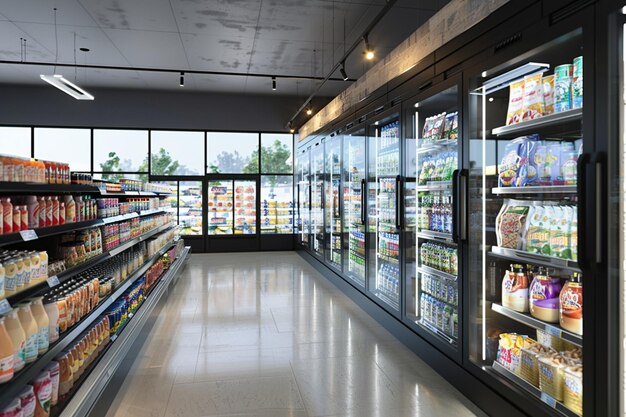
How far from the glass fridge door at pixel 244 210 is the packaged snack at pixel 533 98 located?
960 centimetres

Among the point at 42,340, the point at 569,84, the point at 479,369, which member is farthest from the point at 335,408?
the point at 569,84

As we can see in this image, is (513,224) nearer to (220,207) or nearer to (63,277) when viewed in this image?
(63,277)

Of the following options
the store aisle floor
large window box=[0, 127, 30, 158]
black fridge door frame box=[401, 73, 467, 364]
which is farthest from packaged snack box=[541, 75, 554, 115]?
large window box=[0, 127, 30, 158]

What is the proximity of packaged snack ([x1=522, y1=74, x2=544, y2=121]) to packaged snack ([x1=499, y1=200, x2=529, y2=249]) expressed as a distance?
57 centimetres

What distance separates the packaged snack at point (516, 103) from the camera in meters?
2.71

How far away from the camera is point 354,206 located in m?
6.13

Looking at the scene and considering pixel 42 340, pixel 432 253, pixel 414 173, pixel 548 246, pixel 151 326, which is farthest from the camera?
pixel 151 326

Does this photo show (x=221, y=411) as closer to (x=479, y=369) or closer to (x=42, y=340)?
(x=42, y=340)

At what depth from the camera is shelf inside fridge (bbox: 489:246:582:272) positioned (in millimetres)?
2238

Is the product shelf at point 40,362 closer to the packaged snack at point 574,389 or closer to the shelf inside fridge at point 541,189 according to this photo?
the packaged snack at point 574,389

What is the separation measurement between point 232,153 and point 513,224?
9.65 meters

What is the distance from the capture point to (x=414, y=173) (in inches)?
160

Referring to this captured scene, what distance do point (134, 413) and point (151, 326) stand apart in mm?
2018

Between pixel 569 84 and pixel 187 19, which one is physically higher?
pixel 187 19
